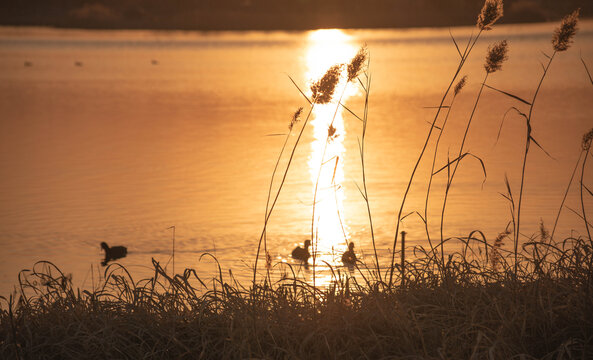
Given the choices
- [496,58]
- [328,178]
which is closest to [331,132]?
[496,58]

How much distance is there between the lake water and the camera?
7777 millimetres

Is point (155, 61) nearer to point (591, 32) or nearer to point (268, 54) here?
point (268, 54)

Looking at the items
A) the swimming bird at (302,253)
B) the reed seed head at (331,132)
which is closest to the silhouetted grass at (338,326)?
the reed seed head at (331,132)

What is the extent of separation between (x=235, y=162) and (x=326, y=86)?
8210 mm

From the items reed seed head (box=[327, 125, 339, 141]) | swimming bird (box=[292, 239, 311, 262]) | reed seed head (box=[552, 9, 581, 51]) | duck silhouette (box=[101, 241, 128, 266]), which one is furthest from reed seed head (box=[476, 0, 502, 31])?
duck silhouette (box=[101, 241, 128, 266])

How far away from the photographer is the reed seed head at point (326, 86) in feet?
13.3

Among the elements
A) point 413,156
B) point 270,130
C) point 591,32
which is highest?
point 591,32

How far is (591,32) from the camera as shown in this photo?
129 feet

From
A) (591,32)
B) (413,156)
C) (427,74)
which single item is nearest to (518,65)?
(427,74)

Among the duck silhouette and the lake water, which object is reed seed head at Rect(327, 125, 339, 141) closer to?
the lake water

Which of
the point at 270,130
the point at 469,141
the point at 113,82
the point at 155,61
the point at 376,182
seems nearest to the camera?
the point at 376,182

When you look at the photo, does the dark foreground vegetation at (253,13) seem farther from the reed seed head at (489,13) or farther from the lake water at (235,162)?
the reed seed head at (489,13)

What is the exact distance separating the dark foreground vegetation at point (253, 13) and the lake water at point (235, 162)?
91.0 ft

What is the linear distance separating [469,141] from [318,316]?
9.95 metres
